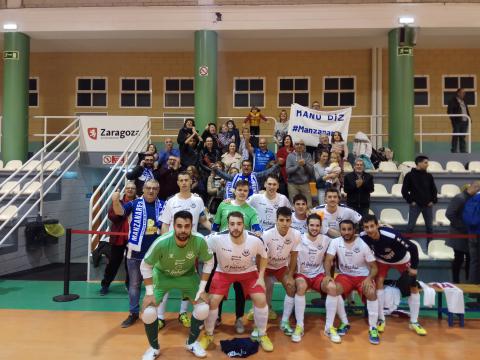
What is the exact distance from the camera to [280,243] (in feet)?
17.1

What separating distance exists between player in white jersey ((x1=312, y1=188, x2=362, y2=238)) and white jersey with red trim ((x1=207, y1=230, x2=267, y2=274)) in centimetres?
127

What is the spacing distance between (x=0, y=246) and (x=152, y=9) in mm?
7595

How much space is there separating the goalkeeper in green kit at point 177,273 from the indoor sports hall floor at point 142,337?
27 centimetres

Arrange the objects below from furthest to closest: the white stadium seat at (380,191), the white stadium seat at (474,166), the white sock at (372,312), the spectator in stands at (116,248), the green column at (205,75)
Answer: the green column at (205,75) → the white stadium seat at (474,166) → the white stadium seat at (380,191) → the spectator in stands at (116,248) → the white sock at (372,312)

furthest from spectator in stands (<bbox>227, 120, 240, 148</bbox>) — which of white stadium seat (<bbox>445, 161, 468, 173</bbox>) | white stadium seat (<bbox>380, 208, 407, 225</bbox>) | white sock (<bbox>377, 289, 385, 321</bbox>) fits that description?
white stadium seat (<bbox>445, 161, 468, 173</bbox>)

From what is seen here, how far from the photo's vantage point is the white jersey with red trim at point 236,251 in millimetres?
4820

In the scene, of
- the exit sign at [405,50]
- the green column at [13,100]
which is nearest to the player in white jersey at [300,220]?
the exit sign at [405,50]

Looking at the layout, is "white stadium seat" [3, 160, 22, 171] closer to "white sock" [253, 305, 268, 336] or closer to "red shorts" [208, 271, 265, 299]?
"red shorts" [208, 271, 265, 299]

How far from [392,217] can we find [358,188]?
6.45 feet

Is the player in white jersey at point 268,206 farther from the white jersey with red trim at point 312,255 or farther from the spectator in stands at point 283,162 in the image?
the spectator in stands at point 283,162

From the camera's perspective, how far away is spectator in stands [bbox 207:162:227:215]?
7781 mm

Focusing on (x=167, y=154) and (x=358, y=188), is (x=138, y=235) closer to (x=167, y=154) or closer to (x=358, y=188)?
(x=167, y=154)

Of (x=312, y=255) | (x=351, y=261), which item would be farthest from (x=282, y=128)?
(x=351, y=261)

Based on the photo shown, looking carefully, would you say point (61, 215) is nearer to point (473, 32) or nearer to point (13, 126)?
point (13, 126)
